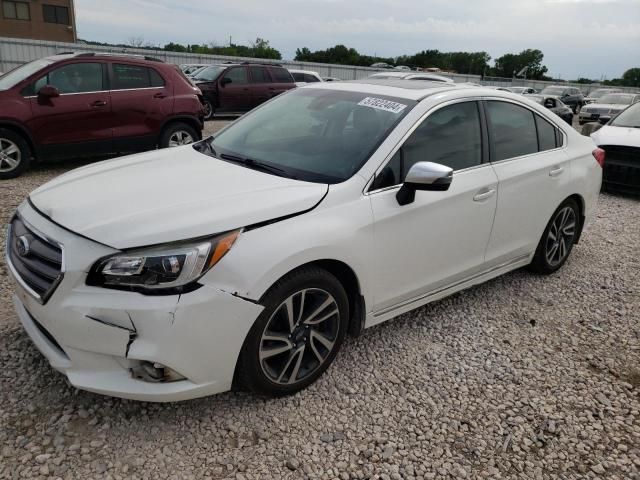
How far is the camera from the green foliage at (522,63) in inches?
3387

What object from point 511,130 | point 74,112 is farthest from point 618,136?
point 74,112

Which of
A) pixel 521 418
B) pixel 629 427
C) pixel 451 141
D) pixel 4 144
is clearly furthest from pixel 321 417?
pixel 4 144

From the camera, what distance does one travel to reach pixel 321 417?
274cm

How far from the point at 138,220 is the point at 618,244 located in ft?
18.0

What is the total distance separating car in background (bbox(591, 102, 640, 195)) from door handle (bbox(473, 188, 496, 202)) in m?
5.65

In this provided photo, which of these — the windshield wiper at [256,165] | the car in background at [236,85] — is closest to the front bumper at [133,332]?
the windshield wiper at [256,165]

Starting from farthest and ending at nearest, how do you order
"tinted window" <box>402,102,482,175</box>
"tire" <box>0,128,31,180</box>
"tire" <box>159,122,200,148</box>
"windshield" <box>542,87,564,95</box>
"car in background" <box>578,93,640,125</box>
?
"windshield" <box>542,87,564,95</box> → "car in background" <box>578,93,640,125</box> → "tire" <box>159,122,200,148</box> → "tire" <box>0,128,31,180</box> → "tinted window" <box>402,102,482,175</box>

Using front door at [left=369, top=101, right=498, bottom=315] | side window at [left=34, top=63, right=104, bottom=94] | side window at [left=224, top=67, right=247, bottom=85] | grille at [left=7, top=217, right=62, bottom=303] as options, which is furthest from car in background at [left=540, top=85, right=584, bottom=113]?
grille at [left=7, top=217, right=62, bottom=303]

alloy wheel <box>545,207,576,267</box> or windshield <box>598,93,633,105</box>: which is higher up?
windshield <box>598,93,633,105</box>

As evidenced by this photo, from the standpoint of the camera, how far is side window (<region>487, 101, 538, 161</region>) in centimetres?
379

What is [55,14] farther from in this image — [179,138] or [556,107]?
[179,138]

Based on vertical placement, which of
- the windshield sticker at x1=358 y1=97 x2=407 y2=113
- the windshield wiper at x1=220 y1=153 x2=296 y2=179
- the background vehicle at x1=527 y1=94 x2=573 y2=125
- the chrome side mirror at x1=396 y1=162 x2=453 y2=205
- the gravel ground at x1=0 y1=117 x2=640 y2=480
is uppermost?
the windshield sticker at x1=358 y1=97 x2=407 y2=113

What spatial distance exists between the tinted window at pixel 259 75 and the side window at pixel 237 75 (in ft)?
0.80

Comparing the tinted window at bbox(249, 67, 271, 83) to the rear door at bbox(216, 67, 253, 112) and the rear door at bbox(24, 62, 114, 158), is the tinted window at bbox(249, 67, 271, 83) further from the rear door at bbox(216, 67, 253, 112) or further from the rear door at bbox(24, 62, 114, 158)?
the rear door at bbox(24, 62, 114, 158)
